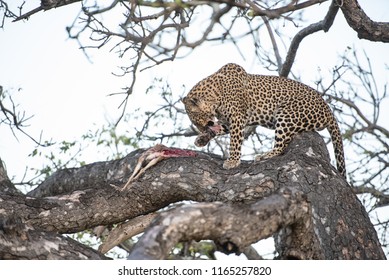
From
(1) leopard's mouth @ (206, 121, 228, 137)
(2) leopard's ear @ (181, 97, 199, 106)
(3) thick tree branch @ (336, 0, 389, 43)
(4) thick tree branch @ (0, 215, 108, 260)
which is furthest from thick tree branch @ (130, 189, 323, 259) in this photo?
(2) leopard's ear @ (181, 97, 199, 106)

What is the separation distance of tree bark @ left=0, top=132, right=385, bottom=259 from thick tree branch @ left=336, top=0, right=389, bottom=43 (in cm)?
95

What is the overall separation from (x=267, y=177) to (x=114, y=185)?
4.03 ft

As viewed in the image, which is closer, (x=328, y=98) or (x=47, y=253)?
(x=47, y=253)

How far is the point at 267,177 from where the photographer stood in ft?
17.9

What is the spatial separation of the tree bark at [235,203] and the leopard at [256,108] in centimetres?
32

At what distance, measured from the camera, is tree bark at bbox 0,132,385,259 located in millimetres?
4070

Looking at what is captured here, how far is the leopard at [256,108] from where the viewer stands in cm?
664

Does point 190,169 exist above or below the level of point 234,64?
below

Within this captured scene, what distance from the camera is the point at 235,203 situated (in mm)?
4301

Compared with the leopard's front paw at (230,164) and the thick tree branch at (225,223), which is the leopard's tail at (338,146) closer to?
the leopard's front paw at (230,164)

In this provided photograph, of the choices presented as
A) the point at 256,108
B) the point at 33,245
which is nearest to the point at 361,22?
the point at 256,108

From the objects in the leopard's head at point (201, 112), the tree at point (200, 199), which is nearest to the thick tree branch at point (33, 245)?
the tree at point (200, 199)

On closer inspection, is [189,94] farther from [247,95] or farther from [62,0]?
[62,0]

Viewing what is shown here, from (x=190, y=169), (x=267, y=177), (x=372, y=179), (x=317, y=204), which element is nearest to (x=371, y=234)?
(x=317, y=204)
